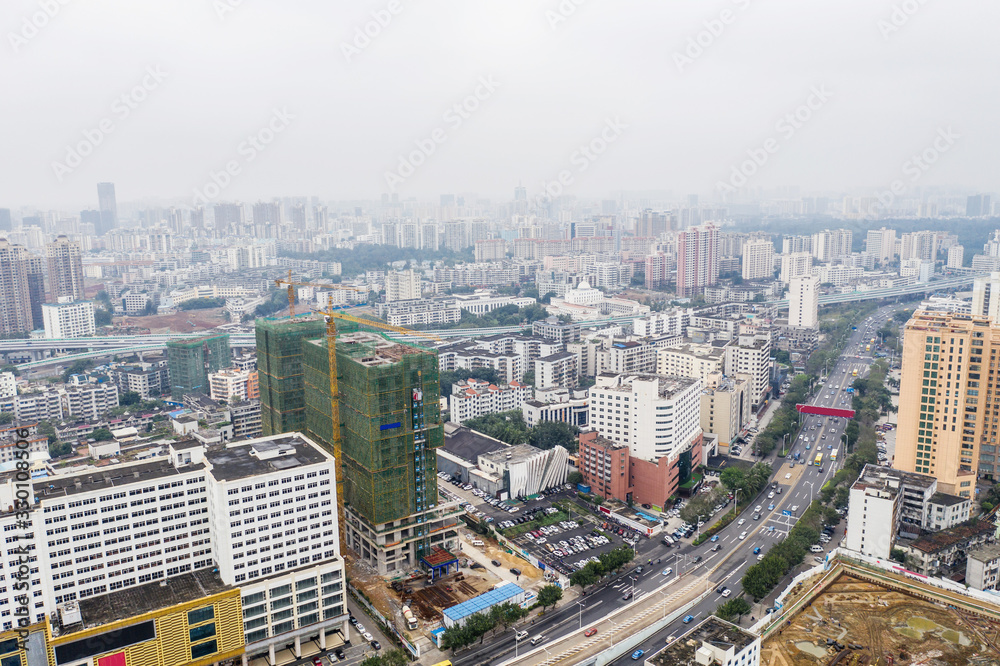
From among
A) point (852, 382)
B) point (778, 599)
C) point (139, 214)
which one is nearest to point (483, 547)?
→ point (778, 599)

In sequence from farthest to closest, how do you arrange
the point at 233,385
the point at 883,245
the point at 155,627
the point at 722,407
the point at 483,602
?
the point at 883,245 → the point at 233,385 → the point at 722,407 → the point at 483,602 → the point at 155,627

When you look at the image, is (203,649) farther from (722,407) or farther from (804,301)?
(804,301)

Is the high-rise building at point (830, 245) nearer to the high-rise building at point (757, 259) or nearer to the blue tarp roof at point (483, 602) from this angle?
the high-rise building at point (757, 259)

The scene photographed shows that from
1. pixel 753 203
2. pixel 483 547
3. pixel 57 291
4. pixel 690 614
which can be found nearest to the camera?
pixel 690 614

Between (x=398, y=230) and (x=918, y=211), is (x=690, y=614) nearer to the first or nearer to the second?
(x=398, y=230)

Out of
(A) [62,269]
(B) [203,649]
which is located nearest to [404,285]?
(A) [62,269]

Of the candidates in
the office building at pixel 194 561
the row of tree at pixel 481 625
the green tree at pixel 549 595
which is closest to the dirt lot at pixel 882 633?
the green tree at pixel 549 595
